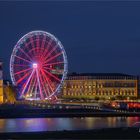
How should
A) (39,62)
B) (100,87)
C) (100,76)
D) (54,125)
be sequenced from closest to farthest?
(54,125)
(39,62)
(100,87)
(100,76)

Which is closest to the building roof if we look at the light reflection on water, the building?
the building

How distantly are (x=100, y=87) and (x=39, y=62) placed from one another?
93.8 m

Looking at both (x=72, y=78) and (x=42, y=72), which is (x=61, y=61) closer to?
(x=42, y=72)

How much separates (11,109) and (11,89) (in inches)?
678

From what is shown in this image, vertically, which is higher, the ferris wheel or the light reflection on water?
the ferris wheel

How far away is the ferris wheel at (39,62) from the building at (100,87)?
3467 inches

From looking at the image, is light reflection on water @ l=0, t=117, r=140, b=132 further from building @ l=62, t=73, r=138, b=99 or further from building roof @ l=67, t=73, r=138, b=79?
building roof @ l=67, t=73, r=138, b=79

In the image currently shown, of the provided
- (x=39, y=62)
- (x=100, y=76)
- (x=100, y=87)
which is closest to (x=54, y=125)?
(x=39, y=62)

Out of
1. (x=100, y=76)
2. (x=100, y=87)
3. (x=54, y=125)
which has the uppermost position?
(x=100, y=76)

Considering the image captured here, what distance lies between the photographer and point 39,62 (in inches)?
3430

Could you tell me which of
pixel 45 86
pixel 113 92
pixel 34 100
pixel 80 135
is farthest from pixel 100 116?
pixel 113 92

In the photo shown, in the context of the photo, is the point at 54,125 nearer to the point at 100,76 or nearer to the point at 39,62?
the point at 39,62

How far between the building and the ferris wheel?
289 feet

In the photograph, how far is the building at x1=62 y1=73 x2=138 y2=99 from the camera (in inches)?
7032
